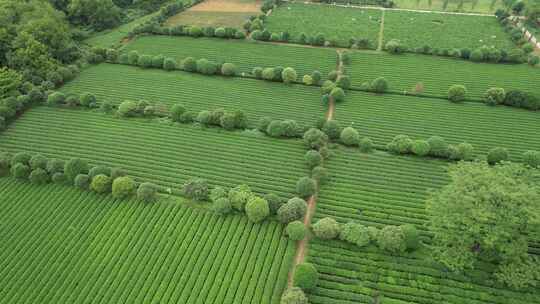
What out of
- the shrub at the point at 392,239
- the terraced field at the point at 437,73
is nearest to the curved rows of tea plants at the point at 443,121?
the terraced field at the point at 437,73

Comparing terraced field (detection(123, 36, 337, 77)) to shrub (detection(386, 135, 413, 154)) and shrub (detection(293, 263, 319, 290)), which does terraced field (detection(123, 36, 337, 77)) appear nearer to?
shrub (detection(386, 135, 413, 154))

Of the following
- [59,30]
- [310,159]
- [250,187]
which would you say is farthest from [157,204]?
[59,30]

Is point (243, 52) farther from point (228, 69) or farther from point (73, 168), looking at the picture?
point (73, 168)

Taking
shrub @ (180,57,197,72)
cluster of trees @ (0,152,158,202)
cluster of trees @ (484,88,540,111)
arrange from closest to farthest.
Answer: cluster of trees @ (0,152,158,202), cluster of trees @ (484,88,540,111), shrub @ (180,57,197,72)

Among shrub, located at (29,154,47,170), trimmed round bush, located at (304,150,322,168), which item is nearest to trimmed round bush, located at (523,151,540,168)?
trimmed round bush, located at (304,150,322,168)

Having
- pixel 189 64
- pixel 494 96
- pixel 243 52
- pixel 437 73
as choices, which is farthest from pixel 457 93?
pixel 189 64

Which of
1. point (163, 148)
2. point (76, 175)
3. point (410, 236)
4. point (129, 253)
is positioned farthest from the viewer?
point (163, 148)

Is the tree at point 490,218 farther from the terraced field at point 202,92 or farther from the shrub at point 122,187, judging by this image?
the shrub at point 122,187
